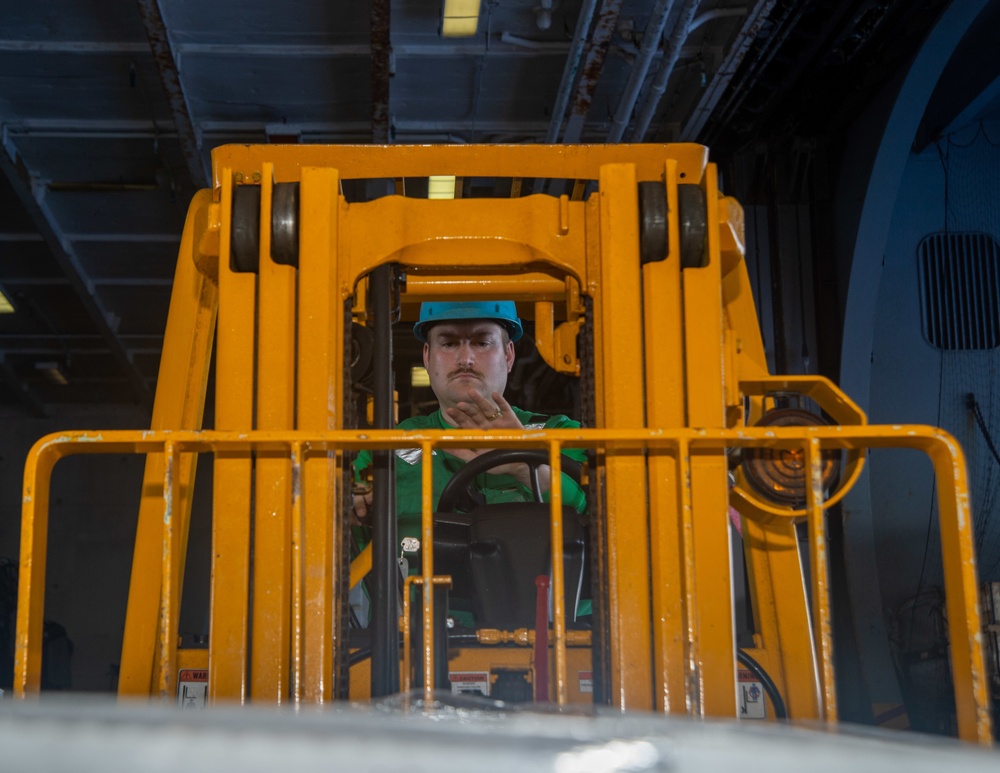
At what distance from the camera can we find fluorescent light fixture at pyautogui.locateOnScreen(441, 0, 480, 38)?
6695mm

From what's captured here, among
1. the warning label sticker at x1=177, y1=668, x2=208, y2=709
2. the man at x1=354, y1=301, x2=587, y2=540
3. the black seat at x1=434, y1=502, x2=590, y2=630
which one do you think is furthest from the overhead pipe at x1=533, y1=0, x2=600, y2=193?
the warning label sticker at x1=177, y1=668, x2=208, y2=709

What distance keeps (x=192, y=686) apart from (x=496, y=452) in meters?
1.08

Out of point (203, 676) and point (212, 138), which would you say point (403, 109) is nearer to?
point (212, 138)

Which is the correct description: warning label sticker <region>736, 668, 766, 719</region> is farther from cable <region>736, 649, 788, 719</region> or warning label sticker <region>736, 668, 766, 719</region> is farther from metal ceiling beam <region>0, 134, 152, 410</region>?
metal ceiling beam <region>0, 134, 152, 410</region>

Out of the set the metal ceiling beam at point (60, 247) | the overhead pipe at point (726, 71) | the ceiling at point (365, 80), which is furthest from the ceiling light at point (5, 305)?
the overhead pipe at point (726, 71)

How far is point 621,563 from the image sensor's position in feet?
7.97

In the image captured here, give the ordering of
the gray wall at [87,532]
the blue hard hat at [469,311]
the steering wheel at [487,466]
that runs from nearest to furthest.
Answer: the steering wheel at [487,466]
the blue hard hat at [469,311]
the gray wall at [87,532]

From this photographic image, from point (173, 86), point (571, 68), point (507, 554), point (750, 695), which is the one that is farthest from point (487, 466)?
point (173, 86)

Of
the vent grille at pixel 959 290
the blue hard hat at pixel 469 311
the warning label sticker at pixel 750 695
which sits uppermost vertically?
the vent grille at pixel 959 290

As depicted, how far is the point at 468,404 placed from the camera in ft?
11.8

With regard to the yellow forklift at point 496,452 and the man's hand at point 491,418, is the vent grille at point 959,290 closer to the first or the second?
the man's hand at point 491,418

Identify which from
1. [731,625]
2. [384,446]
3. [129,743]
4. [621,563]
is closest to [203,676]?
[384,446]

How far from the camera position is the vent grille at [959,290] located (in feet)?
29.6

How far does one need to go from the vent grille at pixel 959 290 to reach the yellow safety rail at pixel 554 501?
24.8 ft
